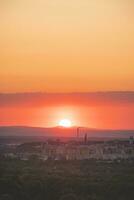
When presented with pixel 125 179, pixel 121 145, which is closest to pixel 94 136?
pixel 121 145

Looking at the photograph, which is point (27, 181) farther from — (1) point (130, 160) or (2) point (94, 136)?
(2) point (94, 136)

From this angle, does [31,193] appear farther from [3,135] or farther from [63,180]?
[3,135]

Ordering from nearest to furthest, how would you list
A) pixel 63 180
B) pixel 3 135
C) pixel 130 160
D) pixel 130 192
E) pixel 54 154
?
pixel 130 192, pixel 63 180, pixel 130 160, pixel 54 154, pixel 3 135

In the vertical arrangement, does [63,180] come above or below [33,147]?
below

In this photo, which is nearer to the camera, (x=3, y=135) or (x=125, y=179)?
(x=125, y=179)

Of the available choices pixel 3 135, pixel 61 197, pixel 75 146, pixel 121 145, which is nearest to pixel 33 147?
pixel 75 146

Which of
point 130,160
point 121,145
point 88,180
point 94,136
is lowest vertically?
point 88,180

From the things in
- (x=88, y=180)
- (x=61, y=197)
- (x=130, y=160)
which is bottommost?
(x=61, y=197)

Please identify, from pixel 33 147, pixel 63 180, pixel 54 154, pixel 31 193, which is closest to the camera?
pixel 31 193

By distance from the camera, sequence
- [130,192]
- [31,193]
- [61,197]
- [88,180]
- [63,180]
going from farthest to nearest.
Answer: [88,180]
[63,180]
[130,192]
[31,193]
[61,197]
